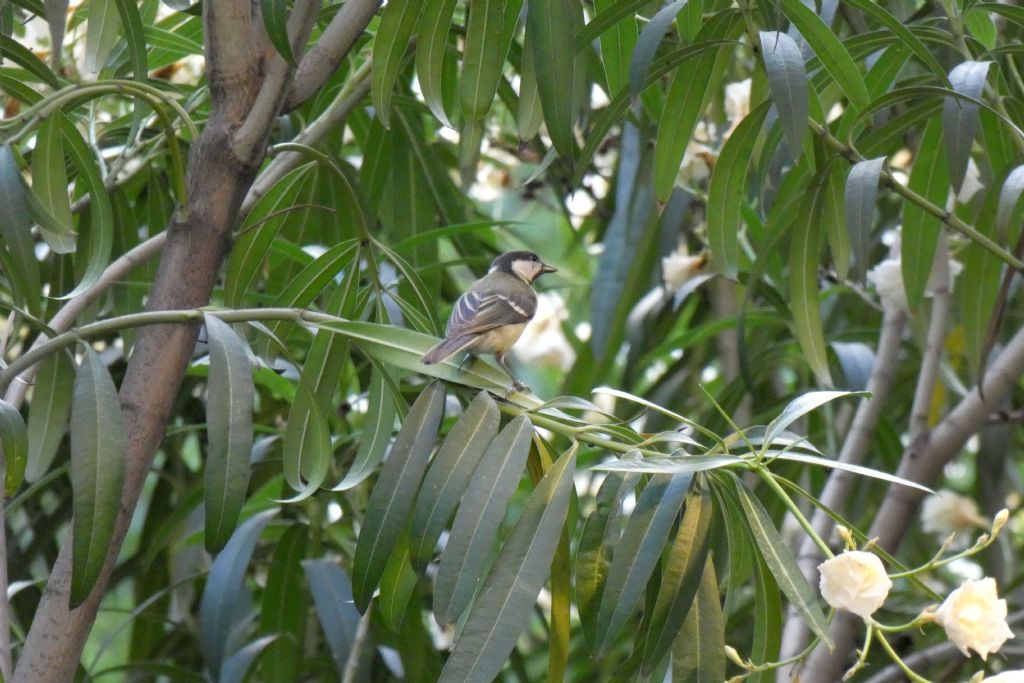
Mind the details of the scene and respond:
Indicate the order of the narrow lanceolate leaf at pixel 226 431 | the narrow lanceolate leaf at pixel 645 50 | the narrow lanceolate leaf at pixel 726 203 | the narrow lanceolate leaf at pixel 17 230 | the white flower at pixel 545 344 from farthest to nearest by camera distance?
the white flower at pixel 545 344, the narrow lanceolate leaf at pixel 726 203, the narrow lanceolate leaf at pixel 645 50, the narrow lanceolate leaf at pixel 17 230, the narrow lanceolate leaf at pixel 226 431

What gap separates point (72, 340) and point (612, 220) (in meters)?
1.63

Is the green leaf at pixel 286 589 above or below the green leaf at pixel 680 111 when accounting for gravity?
below

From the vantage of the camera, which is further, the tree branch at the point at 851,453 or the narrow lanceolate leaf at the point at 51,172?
the tree branch at the point at 851,453

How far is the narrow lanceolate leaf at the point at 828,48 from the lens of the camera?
1.43 meters

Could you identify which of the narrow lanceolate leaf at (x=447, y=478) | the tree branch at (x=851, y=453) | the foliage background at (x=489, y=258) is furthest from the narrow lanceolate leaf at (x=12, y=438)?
the tree branch at (x=851, y=453)

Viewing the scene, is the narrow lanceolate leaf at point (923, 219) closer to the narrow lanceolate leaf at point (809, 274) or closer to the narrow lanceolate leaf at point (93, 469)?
the narrow lanceolate leaf at point (809, 274)

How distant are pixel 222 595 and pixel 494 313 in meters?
0.63

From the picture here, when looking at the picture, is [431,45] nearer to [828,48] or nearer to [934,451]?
[828,48]

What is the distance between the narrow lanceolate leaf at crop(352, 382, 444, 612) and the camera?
3.84 feet

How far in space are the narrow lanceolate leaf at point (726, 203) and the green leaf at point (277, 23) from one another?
66 centimetres

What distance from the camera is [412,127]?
2.26m

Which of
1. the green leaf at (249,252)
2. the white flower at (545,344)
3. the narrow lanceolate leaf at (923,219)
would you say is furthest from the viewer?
the white flower at (545,344)

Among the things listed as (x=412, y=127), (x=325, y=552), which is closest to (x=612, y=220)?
(x=412, y=127)

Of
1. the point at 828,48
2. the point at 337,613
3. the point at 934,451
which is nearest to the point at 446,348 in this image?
the point at 828,48
